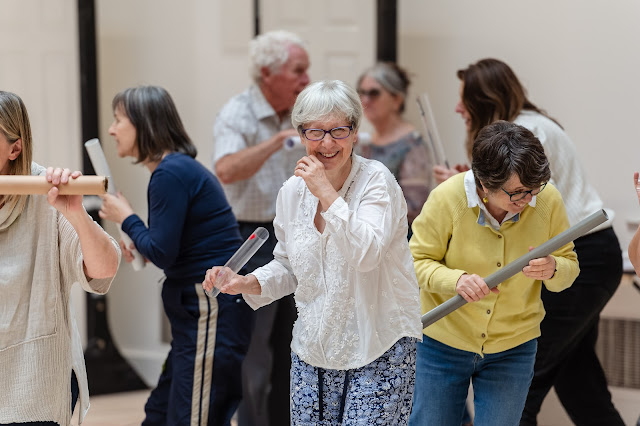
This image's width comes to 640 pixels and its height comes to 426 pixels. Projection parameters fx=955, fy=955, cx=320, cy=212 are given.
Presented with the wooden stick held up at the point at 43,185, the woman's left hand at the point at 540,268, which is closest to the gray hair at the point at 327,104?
the wooden stick held up at the point at 43,185

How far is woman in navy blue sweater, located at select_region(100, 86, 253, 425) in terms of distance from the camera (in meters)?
A: 2.93

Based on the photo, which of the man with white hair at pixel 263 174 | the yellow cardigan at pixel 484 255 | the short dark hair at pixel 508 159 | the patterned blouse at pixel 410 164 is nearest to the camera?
the short dark hair at pixel 508 159

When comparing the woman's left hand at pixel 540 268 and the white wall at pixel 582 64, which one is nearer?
the woman's left hand at pixel 540 268

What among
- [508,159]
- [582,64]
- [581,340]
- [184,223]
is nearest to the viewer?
[508,159]

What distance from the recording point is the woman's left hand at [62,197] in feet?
6.82

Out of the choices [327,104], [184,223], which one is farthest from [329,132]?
[184,223]

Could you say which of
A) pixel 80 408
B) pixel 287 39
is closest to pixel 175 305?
pixel 80 408

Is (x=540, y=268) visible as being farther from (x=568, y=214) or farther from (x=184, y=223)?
(x=184, y=223)

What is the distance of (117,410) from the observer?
4551 millimetres

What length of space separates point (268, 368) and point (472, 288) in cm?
159

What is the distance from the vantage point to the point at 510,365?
2.59 meters

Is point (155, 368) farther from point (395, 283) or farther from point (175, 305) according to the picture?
point (395, 283)

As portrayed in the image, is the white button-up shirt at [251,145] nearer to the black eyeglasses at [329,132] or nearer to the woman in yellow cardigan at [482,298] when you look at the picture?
the woman in yellow cardigan at [482,298]

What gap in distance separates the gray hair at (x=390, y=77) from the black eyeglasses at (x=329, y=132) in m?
2.20
